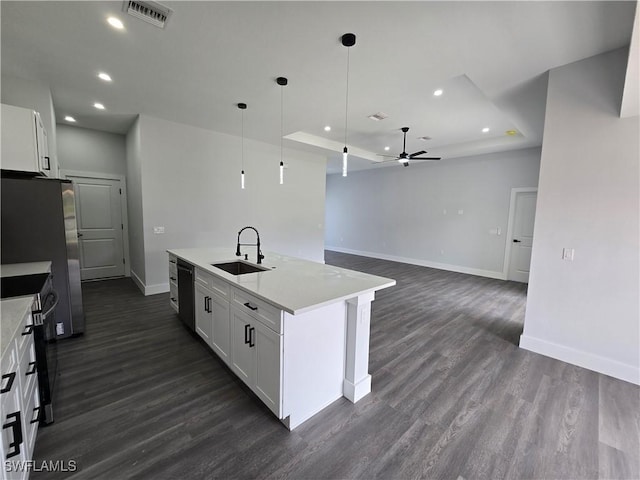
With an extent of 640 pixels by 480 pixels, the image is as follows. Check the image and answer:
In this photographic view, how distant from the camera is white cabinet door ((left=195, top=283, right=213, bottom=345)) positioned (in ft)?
8.56

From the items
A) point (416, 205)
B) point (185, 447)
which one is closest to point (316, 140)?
point (416, 205)

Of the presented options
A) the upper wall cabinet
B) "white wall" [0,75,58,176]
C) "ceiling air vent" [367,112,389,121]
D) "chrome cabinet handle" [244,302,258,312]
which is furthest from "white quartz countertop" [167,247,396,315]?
"ceiling air vent" [367,112,389,121]

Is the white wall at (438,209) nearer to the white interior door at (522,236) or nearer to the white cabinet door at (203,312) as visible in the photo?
the white interior door at (522,236)

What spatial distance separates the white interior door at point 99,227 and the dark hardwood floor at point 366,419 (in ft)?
9.44

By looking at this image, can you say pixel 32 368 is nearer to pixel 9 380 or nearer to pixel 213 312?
pixel 9 380

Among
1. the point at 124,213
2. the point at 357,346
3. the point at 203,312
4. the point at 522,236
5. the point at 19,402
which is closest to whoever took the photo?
the point at 19,402

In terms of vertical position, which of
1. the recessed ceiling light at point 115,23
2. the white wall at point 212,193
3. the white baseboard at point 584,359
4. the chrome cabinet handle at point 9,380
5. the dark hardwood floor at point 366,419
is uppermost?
the recessed ceiling light at point 115,23

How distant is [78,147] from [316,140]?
4559 mm

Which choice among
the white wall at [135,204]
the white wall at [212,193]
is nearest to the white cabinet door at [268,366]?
the white wall at [212,193]

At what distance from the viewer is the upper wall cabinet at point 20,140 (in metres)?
2.40

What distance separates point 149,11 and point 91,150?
4346 millimetres

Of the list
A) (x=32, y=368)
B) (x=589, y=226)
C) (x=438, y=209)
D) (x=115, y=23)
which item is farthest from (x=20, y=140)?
(x=438, y=209)

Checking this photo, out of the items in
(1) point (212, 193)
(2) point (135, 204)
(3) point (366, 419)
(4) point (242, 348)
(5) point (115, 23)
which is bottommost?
(3) point (366, 419)

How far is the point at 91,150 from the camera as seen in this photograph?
16.9 feet
